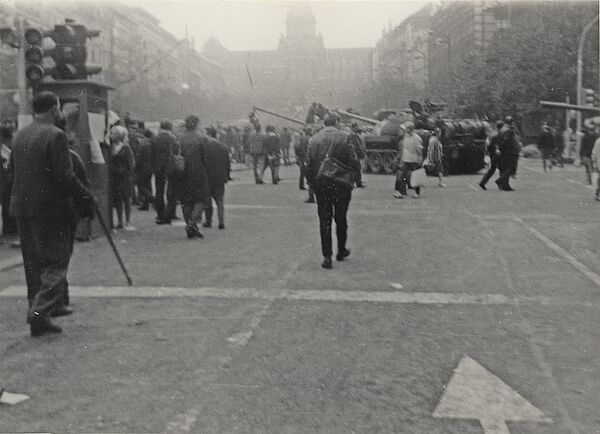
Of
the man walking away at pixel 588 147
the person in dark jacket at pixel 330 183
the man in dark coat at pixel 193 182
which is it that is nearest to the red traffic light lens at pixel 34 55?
the man in dark coat at pixel 193 182

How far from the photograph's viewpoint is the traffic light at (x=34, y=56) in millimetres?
11508

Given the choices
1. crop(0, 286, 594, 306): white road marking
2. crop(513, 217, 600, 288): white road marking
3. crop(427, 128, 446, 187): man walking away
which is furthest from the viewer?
crop(427, 128, 446, 187): man walking away

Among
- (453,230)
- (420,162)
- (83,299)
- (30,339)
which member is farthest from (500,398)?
(420,162)

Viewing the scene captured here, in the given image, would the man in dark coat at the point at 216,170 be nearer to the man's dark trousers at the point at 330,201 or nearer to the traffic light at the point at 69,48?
the traffic light at the point at 69,48

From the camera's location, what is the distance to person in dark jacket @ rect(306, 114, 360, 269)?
9258 mm

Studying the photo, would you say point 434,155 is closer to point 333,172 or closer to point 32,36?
point 32,36

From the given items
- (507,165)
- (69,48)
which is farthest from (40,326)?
(507,165)

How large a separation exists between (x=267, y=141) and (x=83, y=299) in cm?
1692

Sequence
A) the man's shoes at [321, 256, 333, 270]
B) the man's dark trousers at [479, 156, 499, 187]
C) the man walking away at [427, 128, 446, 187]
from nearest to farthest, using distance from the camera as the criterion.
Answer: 1. the man's shoes at [321, 256, 333, 270]
2. the man's dark trousers at [479, 156, 499, 187]
3. the man walking away at [427, 128, 446, 187]

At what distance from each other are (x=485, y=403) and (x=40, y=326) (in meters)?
3.19

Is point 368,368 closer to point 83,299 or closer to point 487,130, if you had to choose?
point 83,299

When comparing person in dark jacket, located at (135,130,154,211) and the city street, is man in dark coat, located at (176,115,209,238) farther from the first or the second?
person in dark jacket, located at (135,130,154,211)

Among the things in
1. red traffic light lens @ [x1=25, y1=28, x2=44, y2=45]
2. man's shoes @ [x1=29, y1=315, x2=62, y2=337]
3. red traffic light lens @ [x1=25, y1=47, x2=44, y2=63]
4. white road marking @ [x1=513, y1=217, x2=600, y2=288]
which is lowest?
white road marking @ [x1=513, y1=217, x2=600, y2=288]

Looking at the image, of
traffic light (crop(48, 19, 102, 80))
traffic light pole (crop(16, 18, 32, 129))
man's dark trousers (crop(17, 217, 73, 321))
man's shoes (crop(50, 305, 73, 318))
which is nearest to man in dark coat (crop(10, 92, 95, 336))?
man's dark trousers (crop(17, 217, 73, 321))
